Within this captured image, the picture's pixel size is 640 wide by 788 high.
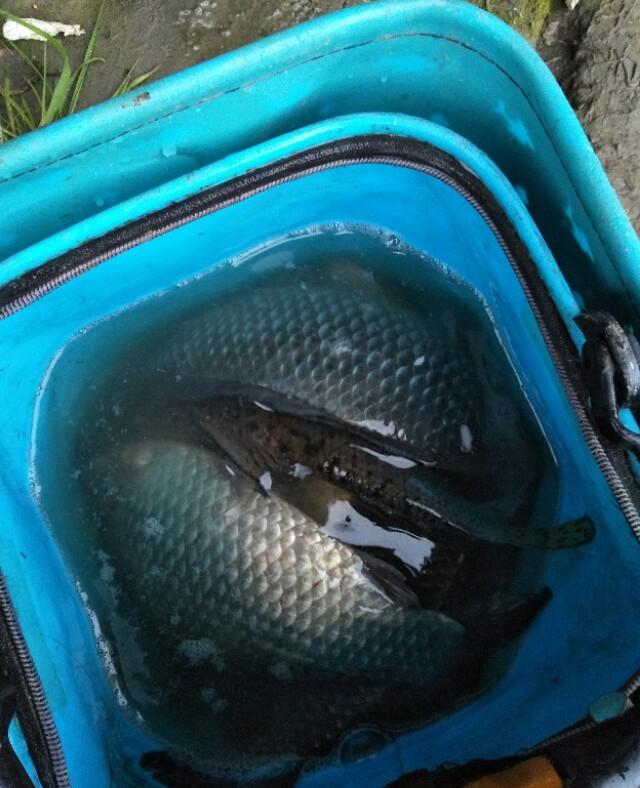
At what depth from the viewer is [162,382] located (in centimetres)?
158

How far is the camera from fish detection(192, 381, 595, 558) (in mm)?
1517

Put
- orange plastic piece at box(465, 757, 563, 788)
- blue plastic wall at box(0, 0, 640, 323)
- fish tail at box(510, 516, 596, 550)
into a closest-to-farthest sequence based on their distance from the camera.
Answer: orange plastic piece at box(465, 757, 563, 788) → blue plastic wall at box(0, 0, 640, 323) → fish tail at box(510, 516, 596, 550)

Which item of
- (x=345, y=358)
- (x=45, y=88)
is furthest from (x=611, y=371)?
(x=45, y=88)

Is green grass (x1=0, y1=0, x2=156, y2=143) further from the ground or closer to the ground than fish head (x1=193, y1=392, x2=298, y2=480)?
further from the ground

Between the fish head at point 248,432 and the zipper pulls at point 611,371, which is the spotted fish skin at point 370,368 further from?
the zipper pulls at point 611,371

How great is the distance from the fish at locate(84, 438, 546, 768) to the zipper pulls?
1.65 feet

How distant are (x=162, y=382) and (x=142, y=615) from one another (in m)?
0.47

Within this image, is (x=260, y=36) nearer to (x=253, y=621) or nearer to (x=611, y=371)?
(x=611, y=371)

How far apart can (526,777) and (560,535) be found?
1.47ft

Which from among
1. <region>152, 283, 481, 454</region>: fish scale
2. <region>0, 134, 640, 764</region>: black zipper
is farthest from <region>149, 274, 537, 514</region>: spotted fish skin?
<region>0, 134, 640, 764</region>: black zipper

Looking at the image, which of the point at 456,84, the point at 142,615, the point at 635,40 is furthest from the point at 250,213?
the point at 635,40

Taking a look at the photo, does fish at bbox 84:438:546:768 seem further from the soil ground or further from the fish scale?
the soil ground

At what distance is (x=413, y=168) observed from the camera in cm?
132

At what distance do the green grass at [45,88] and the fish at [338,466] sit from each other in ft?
2.45
